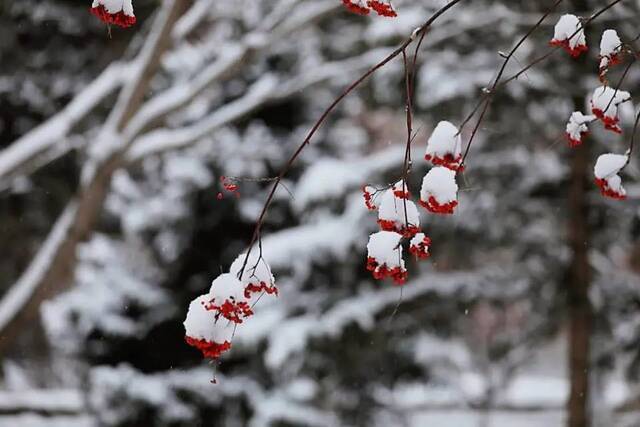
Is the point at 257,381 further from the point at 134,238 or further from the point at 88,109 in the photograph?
the point at 88,109

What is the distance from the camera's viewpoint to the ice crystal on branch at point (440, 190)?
78.7 inches

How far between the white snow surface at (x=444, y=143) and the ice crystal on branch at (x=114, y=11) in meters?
0.81

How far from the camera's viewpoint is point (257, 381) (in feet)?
28.4

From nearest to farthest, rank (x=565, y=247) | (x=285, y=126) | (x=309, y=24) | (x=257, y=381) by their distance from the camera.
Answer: (x=309, y=24) < (x=565, y=247) < (x=257, y=381) < (x=285, y=126)

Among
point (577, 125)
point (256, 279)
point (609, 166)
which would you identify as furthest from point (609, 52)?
point (256, 279)

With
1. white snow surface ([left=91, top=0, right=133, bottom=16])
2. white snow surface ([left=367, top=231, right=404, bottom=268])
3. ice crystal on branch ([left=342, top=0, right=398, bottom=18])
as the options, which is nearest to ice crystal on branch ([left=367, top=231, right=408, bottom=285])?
white snow surface ([left=367, top=231, right=404, bottom=268])

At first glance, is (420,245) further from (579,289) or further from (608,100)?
(579,289)

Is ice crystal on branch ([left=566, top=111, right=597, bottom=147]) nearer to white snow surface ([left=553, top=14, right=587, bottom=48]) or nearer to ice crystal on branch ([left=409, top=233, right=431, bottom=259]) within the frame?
white snow surface ([left=553, top=14, right=587, bottom=48])

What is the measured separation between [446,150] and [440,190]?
132mm

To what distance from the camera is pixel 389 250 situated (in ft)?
6.63

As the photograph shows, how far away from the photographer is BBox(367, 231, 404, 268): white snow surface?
201cm

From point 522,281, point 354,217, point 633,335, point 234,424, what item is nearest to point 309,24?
point 354,217

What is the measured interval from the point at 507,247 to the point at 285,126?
2856mm

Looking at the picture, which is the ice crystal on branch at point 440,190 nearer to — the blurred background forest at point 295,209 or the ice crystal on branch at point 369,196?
the ice crystal on branch at point 369,196
